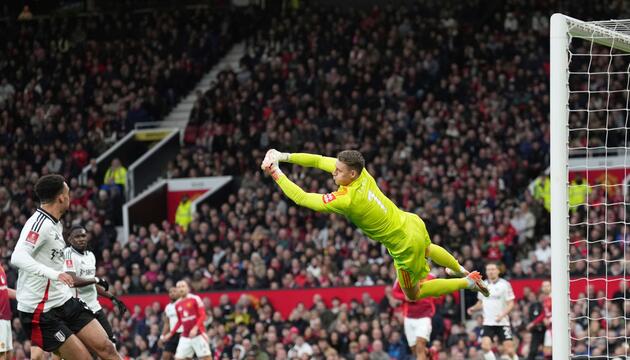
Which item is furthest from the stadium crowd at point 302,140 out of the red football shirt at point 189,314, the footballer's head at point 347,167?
the footballer's head at point 347,167

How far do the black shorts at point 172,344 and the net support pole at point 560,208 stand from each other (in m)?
10.6

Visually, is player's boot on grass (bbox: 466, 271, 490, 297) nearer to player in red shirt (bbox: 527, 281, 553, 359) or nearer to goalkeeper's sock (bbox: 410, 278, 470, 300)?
goalkeeper's sock (bbox: 410, 278, 470, 300)

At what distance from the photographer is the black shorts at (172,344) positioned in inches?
758

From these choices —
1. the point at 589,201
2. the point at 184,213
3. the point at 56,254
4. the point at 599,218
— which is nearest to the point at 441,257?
the point at 56,254

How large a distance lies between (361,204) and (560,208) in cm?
240

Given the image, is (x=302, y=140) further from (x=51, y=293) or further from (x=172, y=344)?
(x=51, y=293)

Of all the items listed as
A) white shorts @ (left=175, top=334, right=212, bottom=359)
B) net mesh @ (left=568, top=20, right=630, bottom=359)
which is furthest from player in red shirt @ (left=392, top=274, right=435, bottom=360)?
white shorts @ (left=175, top=334, right=212, bottom=359)

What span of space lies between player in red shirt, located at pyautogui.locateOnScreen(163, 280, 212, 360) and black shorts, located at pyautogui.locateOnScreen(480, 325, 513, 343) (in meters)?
4.38

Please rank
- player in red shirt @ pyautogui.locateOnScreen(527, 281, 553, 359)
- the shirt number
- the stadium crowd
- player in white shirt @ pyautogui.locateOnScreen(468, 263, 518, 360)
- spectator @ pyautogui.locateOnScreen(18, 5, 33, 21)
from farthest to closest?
spectator @ pyautogui.locateOnScreen(18, 5, 33, 21)
the stadium crowd
player in red shirt @ pyautogui.locateOnScreen(527, 281, 553, 359)
player in white shirt @ pyautogui.locateOnScreen(468, 263, 518, 360)
the shirt number

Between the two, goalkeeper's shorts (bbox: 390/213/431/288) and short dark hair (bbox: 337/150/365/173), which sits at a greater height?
short dark hair (bbox: 337/150/365/173)

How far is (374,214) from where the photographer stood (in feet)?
38.5

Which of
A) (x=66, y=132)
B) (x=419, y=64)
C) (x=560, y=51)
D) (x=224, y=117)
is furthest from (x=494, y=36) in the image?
(x=560, y=51)

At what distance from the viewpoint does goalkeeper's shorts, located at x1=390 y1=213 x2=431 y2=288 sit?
1201 centimetres

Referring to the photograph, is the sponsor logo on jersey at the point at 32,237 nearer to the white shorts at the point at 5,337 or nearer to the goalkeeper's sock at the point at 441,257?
the white shorts at the point at 5,337
